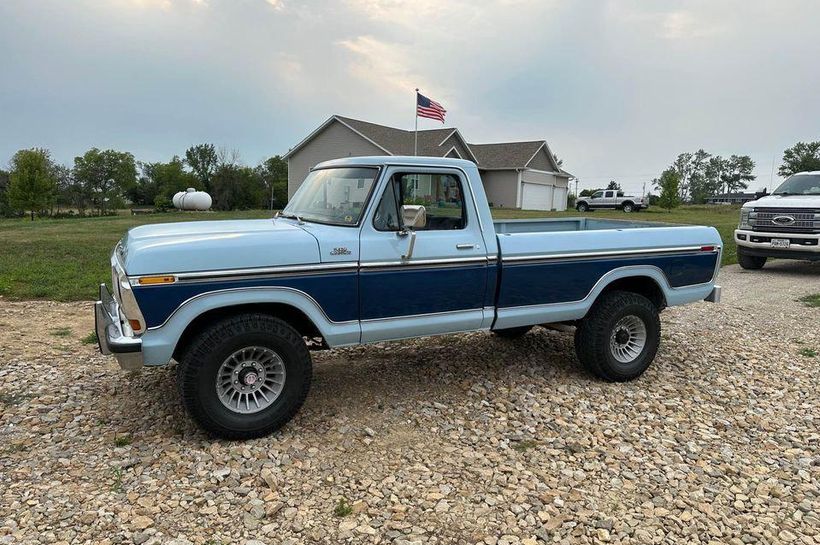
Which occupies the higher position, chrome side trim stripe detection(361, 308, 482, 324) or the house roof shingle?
the house roof shingle

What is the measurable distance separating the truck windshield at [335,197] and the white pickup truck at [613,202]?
3921 centimetres

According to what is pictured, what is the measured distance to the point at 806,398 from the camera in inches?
201

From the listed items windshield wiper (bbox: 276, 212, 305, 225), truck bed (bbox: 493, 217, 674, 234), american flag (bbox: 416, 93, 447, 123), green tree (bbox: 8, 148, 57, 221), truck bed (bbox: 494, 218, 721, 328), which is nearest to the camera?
windshield wiper (bbox: 276, 212, 305, 225)

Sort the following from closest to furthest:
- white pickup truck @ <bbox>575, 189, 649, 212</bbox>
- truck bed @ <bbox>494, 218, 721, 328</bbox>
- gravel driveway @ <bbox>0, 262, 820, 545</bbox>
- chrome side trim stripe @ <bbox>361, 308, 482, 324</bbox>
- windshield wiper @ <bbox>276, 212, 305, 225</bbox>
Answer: gravel driveway @ <bbox>0, 262, 820, 545</bbox> < chrome side trim stripe @ <bbox>361, 308, 482, 324</bbox> < windshield wiper @ <bbox>276, 212, 305, 225</bbox> < truck bed @ <bbox>494, 218, 721, 328</bbox> < white pickup truck @ <bbox>575, 189, 649, 212</bbox>

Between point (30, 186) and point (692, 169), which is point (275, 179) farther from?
point (692, 169)

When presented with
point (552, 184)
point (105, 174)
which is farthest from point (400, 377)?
point (105, 174)

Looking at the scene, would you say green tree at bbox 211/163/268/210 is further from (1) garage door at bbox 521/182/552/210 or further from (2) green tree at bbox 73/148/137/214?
(1) garage door at bbox 521/182/552/210

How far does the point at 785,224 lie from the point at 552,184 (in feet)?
105

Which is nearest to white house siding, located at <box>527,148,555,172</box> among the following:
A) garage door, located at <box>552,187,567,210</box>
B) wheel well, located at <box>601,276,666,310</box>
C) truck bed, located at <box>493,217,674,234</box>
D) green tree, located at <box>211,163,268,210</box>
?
garage door, located at <box>552,187,567,210</box>

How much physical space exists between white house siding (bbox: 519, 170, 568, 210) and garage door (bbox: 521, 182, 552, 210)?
0.10 meters

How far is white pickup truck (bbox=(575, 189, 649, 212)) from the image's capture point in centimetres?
4034

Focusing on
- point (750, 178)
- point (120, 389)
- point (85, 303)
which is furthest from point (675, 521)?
point (750, 178)

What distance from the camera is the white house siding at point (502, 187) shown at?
130 feet

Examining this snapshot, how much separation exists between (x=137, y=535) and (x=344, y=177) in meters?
2.87
